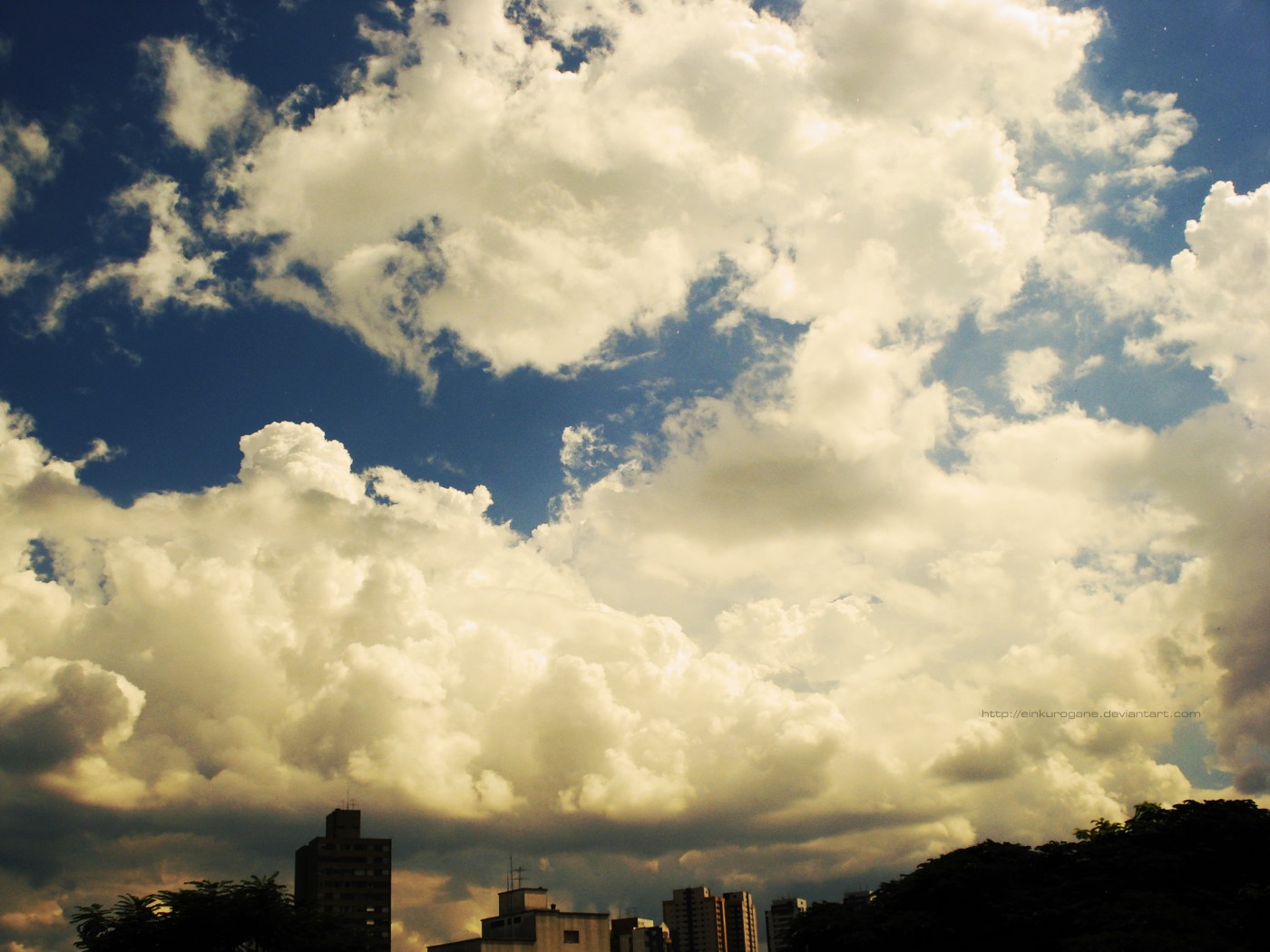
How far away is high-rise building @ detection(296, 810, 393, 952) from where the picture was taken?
160750mm

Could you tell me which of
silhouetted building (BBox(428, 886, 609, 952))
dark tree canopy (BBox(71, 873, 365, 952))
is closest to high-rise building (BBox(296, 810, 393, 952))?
silhouetted building (BBox(428, 886, 609, 952))

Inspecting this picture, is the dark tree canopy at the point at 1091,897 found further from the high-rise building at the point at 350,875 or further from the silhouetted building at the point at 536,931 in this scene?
the high-rise building at the point at 350,875

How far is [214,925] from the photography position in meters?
57.5

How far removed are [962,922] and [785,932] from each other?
11.7 metres

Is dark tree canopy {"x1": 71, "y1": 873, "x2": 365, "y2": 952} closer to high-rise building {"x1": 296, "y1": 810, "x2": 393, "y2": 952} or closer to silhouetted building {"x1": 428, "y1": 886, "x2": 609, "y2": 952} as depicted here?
silhouetted building {"x1": 428, "y1": 886, "x2": 609, "y2": 952}

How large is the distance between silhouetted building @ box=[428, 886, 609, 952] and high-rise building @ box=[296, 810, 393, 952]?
49.4 meters

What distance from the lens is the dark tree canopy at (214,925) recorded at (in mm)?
56562

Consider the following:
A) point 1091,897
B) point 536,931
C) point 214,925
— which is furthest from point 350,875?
point 1091,897

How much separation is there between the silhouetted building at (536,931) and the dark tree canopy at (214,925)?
167 ft

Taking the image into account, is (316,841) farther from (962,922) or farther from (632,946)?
(962,922)

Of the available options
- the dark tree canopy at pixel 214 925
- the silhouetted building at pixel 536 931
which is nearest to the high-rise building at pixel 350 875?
the silhouetted building at pixel 536 931

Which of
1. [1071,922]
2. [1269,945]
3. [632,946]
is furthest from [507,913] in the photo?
[1269,945]

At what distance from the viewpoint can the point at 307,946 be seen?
192 feet

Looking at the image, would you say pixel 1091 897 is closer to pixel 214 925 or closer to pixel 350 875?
pixel 214 925
